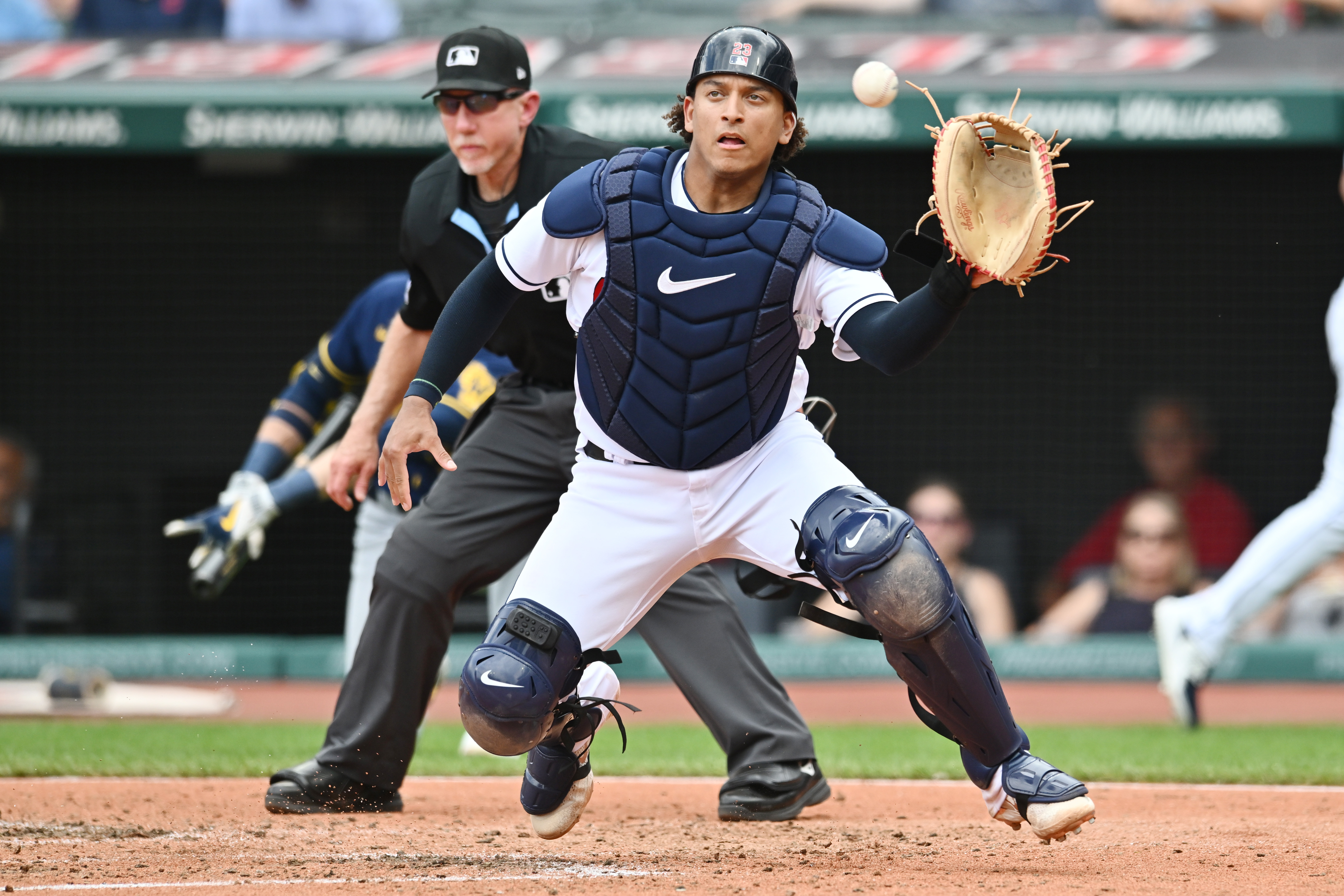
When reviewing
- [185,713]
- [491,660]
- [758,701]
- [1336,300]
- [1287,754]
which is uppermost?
[1336,300]

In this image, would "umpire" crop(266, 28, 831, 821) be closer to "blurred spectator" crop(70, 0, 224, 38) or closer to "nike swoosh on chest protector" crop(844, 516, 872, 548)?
"nike swoosh on chest protector" crop(844, 516, 872, 548)

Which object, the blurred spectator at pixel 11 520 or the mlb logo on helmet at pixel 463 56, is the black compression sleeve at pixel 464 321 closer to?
the mlb logo on helmet at pixel 463 56

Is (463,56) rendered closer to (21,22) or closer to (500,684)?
(500,684)

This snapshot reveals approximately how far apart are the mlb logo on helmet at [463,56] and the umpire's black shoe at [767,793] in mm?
1800

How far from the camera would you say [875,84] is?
3010mm

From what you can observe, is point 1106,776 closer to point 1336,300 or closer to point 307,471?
point 1336,300

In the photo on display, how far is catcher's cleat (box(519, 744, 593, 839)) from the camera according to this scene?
3.28 metres

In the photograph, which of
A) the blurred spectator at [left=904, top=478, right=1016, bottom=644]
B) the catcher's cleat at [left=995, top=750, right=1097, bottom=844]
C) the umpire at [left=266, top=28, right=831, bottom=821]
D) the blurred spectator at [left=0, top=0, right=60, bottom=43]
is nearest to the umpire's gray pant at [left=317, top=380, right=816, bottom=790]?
the umpire at [left=266, top=28, right=831, bottom=821]

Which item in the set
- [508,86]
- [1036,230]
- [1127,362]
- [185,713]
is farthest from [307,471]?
[1127,362]

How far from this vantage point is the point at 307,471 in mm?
5391

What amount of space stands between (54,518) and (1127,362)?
5573mm

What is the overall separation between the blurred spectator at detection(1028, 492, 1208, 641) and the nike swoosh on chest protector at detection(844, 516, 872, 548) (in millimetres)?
4820

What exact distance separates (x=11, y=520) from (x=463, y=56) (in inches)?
193

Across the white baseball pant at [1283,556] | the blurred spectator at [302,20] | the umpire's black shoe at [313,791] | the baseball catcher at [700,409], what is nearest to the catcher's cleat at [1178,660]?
the white baseball pant at [1283,556]
